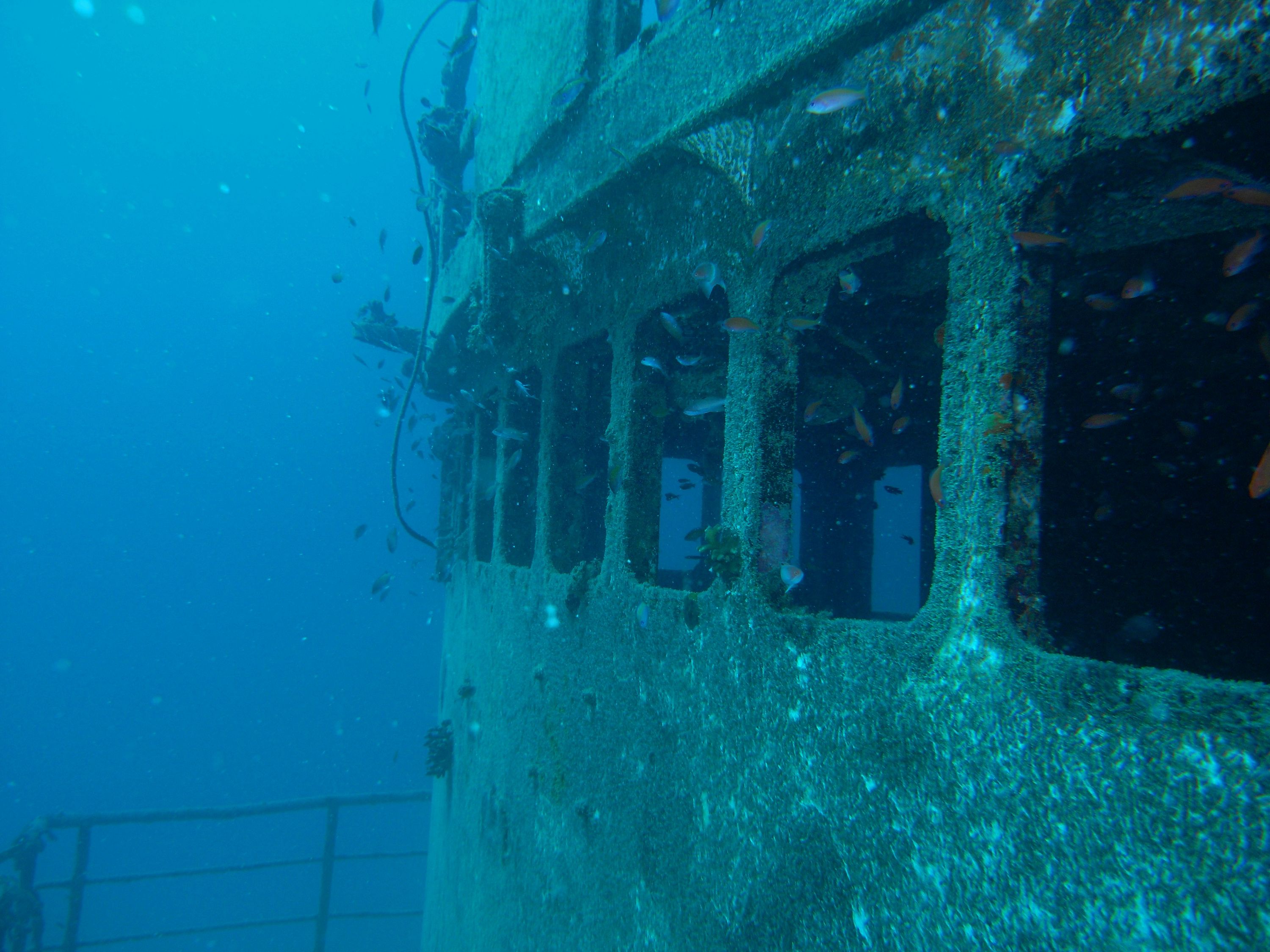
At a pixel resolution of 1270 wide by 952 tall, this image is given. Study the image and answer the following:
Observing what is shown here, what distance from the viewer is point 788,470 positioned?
2.71 metres

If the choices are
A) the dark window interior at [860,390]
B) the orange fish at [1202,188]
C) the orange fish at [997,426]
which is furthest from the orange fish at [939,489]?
the orange fish at [1202,188]

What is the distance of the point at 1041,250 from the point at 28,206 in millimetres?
185636

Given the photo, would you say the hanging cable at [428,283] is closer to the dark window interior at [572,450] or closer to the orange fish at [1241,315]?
the dark window interior at [572,450]

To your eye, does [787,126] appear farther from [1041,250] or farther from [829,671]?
[829,671]

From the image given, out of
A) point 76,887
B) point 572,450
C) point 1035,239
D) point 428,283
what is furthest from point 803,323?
point 76,887

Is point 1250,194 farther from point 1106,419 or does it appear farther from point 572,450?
point 572,450

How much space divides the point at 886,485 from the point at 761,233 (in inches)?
112

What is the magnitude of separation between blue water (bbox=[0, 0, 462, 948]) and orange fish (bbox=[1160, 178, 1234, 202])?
88.0m

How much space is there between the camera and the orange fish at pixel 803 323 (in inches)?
106

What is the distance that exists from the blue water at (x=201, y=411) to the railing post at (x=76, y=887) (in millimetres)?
77420

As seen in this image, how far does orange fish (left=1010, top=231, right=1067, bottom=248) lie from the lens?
1724 mm

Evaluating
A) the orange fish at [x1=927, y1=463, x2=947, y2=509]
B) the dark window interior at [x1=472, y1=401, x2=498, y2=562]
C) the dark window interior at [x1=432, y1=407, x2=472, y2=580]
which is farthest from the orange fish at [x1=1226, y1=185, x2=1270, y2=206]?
the dark window interior at [x1=432, y1=407, x2=472, y2=580]

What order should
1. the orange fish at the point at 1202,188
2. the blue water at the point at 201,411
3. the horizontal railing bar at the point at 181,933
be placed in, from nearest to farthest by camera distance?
1. the orange fish at the point at 1202,188
2. the horizontal railing bar at the point at 181,933
3. the blue water at the point at 201,411

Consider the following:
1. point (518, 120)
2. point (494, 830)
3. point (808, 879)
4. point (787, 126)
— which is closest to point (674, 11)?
point (787, 126)
